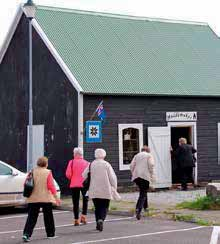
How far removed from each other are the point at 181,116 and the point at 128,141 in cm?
230

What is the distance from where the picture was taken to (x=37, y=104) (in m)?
23.9

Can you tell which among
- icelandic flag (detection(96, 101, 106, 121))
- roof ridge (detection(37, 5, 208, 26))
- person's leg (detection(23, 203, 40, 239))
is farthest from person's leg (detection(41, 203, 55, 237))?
roof ridge (detection(37, 5, 208, 26))

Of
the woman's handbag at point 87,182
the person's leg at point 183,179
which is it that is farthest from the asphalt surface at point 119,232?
the person's leg at point 183,179

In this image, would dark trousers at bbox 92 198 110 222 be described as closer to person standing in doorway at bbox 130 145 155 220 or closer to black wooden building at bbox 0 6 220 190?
person standing in doorway at bbox 130 145 155 220

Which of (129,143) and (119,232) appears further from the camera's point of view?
(129,143)

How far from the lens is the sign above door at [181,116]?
932 inches

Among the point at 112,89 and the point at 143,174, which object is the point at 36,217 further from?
the point at 112,89

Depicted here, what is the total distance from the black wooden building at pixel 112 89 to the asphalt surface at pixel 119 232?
668 cm

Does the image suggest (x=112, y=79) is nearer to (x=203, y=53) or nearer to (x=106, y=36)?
(x=106, y=36)

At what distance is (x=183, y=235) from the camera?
12.6 m

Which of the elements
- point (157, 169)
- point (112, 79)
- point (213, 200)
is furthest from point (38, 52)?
point (213, 200)

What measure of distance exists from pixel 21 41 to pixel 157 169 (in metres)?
6.95

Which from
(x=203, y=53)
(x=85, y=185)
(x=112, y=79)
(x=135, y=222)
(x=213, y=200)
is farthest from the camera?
(x=203, y=53)

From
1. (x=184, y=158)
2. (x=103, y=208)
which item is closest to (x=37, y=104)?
(x=184, y=158)
